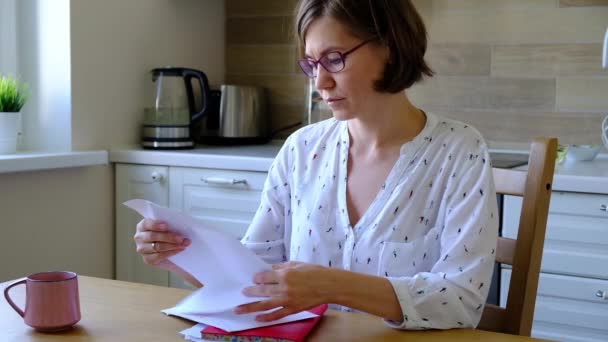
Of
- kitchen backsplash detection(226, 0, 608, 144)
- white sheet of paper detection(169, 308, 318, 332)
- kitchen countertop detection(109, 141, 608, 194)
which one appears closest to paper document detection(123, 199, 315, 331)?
white sheet of paper detection(169, 308, 318, 332)

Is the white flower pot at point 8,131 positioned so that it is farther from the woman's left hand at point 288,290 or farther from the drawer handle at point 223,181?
the woman's left hand at point 288,290

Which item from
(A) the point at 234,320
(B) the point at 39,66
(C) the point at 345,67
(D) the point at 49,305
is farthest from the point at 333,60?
(B) the point at 39,66

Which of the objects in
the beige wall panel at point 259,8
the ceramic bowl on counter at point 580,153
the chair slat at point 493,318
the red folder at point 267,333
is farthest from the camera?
the beige wall panel at point 259,8

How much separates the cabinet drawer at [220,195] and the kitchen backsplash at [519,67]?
1.50 feet

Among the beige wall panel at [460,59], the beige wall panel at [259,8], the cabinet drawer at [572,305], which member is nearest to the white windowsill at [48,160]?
the beige wall panel at [259,8]

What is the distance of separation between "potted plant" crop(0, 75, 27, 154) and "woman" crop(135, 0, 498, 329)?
3.58 feet

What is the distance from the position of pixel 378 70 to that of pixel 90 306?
606 millimetres

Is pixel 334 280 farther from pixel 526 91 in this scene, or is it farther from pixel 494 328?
pixel 526 91

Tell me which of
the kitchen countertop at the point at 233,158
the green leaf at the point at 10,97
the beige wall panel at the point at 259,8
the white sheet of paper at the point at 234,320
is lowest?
the white sheet of paper at the point at 234,320

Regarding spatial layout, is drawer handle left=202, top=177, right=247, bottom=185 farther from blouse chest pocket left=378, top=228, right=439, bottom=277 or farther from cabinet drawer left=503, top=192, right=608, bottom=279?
blouse chest pocket left=378, top=228, right=439, bottom=277

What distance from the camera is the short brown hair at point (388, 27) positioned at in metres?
1.25

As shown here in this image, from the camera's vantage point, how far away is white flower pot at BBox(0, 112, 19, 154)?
2186 millimetres

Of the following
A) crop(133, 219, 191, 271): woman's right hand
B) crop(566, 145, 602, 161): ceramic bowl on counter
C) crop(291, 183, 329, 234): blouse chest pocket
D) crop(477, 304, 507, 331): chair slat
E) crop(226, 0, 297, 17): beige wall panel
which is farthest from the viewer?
crop(226, 0, 297, 17): beige wall panel

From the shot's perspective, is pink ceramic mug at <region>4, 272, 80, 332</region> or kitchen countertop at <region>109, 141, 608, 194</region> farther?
kitchen countertop at <region>109, 141, 608, 194</region>
